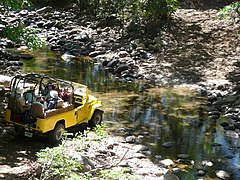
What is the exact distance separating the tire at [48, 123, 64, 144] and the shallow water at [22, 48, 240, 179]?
2405 millimetres

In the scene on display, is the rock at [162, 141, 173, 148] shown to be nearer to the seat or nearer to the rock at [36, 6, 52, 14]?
the seat

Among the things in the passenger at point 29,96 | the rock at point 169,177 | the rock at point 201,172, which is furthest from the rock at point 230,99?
the passenger at point 29,96

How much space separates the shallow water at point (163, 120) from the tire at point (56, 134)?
240 cm

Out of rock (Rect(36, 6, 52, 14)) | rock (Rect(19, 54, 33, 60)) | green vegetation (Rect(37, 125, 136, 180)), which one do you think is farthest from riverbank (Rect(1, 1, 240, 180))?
green vegetation (Rect(37, 125, 136, 180))

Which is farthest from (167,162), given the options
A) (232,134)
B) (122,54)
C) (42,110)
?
(122,54)

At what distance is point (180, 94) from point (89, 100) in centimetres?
605

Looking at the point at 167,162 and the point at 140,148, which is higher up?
the point at 140,148

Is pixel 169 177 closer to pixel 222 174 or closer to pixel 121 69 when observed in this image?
pixel 222 174

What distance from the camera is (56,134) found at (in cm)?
1016

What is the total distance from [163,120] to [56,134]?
4.65 metres

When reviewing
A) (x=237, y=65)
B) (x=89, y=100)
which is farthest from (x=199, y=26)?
(x=89, y=100)

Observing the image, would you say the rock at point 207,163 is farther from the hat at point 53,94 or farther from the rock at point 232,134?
the hat at point 53,94

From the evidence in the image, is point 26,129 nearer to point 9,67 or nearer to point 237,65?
point 9,67

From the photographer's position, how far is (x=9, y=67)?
18.2 meters
